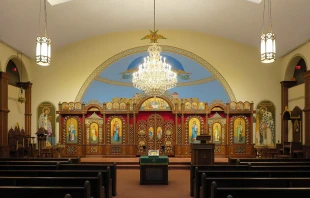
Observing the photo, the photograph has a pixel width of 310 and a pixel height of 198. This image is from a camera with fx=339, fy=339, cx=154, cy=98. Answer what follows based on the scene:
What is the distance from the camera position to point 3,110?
12281mm

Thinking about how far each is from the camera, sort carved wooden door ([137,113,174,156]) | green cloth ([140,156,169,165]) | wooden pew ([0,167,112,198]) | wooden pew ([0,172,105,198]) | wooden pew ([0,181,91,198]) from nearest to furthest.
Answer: wooden pew ([0,181,91,198]) < wooden pew ([0,172,105,198]) < wooden pew ([0,167,112,198]) < green cloth ([140,156,169,165]) < carved wooden door ([137,113,174,156])

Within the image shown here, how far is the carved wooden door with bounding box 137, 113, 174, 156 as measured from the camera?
14883 mm

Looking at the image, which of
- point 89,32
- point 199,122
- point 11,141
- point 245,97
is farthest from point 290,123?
point 11,141

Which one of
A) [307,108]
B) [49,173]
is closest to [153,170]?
[49,173]

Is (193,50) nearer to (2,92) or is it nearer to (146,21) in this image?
(146,21)

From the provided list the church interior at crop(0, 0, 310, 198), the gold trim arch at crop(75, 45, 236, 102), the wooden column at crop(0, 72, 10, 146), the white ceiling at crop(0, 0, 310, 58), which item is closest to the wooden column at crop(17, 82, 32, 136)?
the church interior at crop(0, 0, 310, 198)

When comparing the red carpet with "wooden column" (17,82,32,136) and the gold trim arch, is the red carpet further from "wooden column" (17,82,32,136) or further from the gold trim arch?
"wooden column" (17,82,32,136)

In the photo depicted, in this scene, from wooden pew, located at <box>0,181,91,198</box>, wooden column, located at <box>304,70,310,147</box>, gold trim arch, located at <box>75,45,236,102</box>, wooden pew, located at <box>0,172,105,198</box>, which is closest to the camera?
wooden pew, located at <box>0,181,91,198</box>

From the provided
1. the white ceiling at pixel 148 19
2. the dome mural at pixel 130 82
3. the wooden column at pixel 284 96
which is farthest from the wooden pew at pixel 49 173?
the wooden column at pixel 284 96

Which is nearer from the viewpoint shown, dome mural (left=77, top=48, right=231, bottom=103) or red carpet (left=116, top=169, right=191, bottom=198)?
red carpet (left=116, top=169, right=191, bottom=198)

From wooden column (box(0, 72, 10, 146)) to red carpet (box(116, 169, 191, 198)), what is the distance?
469cm

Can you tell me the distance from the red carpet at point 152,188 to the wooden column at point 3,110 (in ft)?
15.4

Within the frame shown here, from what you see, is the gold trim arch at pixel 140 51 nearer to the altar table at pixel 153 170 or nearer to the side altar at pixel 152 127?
the side altar at pixel 152 127

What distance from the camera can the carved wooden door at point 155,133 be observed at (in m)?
14.9
